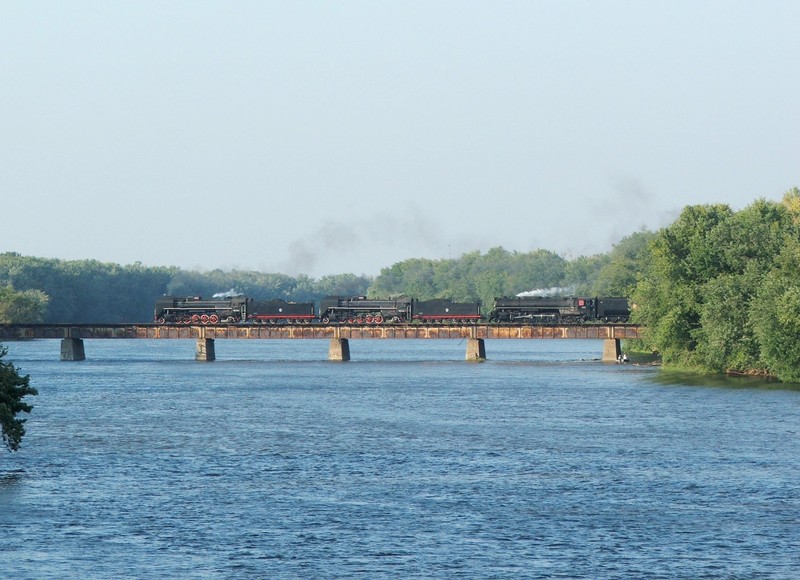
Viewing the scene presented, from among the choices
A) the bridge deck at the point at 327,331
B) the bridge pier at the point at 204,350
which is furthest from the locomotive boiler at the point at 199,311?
the bridge deck at the point at 327,331

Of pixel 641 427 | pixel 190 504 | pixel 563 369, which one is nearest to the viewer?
pixel 190 504

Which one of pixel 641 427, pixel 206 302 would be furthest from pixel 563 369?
pixel 641 427

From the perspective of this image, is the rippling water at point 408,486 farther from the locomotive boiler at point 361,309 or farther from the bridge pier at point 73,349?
the bridge pier at point 73,349

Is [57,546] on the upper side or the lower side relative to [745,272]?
lower

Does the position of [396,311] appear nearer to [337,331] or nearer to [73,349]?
[337,331]

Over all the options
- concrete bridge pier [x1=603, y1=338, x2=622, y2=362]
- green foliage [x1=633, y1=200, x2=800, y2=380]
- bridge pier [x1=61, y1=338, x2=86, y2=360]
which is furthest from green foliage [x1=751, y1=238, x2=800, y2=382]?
bridge pier [x1=61, y1=338, x2=86, y2=360]

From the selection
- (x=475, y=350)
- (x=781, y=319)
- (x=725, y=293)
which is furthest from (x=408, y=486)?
(x=475, y=350)

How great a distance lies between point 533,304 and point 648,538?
11937cm

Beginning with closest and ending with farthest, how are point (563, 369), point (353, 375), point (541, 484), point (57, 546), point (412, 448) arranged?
point (57, 546) < point (541, 484) < point (412, 448) < point (353, 375) < point (563, 369)

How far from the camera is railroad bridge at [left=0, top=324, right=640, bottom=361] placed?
506 ft

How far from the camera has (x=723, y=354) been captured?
382 ft

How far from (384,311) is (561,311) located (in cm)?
2026

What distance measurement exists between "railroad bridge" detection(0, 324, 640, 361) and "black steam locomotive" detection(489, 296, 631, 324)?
5969mm

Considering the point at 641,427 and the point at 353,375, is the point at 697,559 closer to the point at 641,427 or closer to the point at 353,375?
the point at 641,427
